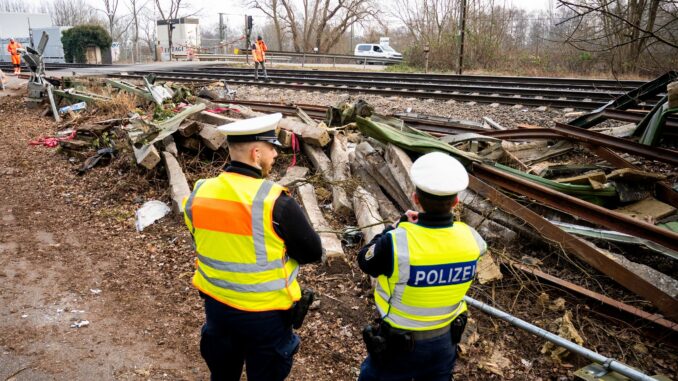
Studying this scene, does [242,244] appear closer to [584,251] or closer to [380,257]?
[380,257]

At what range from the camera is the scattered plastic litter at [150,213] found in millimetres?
6219

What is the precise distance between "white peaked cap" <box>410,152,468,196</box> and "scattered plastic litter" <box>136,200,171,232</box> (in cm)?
488

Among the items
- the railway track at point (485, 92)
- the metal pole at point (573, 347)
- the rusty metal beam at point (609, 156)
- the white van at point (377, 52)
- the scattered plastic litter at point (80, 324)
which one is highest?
the white van at point (377, 52)

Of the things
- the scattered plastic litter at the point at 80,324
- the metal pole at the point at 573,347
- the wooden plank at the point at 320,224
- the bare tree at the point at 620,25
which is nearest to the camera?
the metal pole at the point at 573,347

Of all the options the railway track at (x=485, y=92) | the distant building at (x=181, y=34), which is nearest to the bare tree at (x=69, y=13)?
the distant building at (x=181, y=34)

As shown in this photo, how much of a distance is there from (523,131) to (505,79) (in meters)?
9.86

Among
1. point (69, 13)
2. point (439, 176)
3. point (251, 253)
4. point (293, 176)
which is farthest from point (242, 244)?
point (69, 13)

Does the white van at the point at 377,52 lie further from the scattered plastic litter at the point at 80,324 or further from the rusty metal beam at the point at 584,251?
the scattered plastic litter at the point at 80,324

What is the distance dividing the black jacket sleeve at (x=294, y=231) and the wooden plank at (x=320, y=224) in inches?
96.1

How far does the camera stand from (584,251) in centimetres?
440

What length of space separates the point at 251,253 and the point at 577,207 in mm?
3923

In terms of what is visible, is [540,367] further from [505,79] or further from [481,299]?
[505,79]

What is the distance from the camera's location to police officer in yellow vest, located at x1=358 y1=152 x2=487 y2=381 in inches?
88.0

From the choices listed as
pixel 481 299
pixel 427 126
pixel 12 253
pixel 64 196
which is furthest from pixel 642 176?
pixel 64 196
